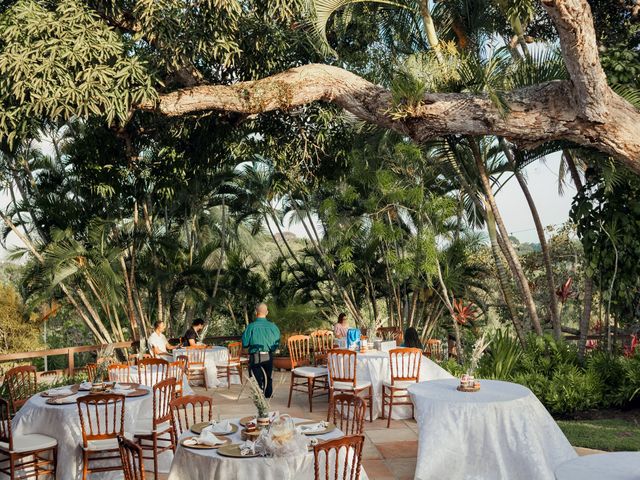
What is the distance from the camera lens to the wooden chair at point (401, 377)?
7.69m

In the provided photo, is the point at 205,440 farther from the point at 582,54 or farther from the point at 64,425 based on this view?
the point at 582,54

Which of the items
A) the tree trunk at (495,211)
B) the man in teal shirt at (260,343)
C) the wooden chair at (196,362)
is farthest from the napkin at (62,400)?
the tree trunk at (495,211)

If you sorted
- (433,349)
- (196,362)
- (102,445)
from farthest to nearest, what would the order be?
(196,362)
(433,349)
(102,445)

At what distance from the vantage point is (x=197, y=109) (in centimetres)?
869

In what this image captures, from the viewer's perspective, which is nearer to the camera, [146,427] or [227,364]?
[146,427]

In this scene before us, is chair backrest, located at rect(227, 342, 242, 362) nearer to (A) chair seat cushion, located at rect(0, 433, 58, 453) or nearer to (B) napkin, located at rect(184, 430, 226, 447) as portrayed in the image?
(A) chair seat cushion, located at rect(0, 433, 58, 453)

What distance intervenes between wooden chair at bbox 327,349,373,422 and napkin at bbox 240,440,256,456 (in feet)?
12.6

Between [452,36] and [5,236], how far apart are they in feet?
32.8

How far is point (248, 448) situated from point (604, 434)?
181 inches

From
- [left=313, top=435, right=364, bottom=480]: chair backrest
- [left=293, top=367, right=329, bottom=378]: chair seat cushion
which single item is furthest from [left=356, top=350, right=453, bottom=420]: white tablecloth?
[left=313, top=435, right=364, bottom=480]: chair backrest

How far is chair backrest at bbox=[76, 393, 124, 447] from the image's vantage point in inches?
212

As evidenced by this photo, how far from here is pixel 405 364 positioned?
8.20 metres

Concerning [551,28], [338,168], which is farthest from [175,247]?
[551,28]

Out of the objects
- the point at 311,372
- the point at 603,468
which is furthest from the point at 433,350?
the point at 603,468
